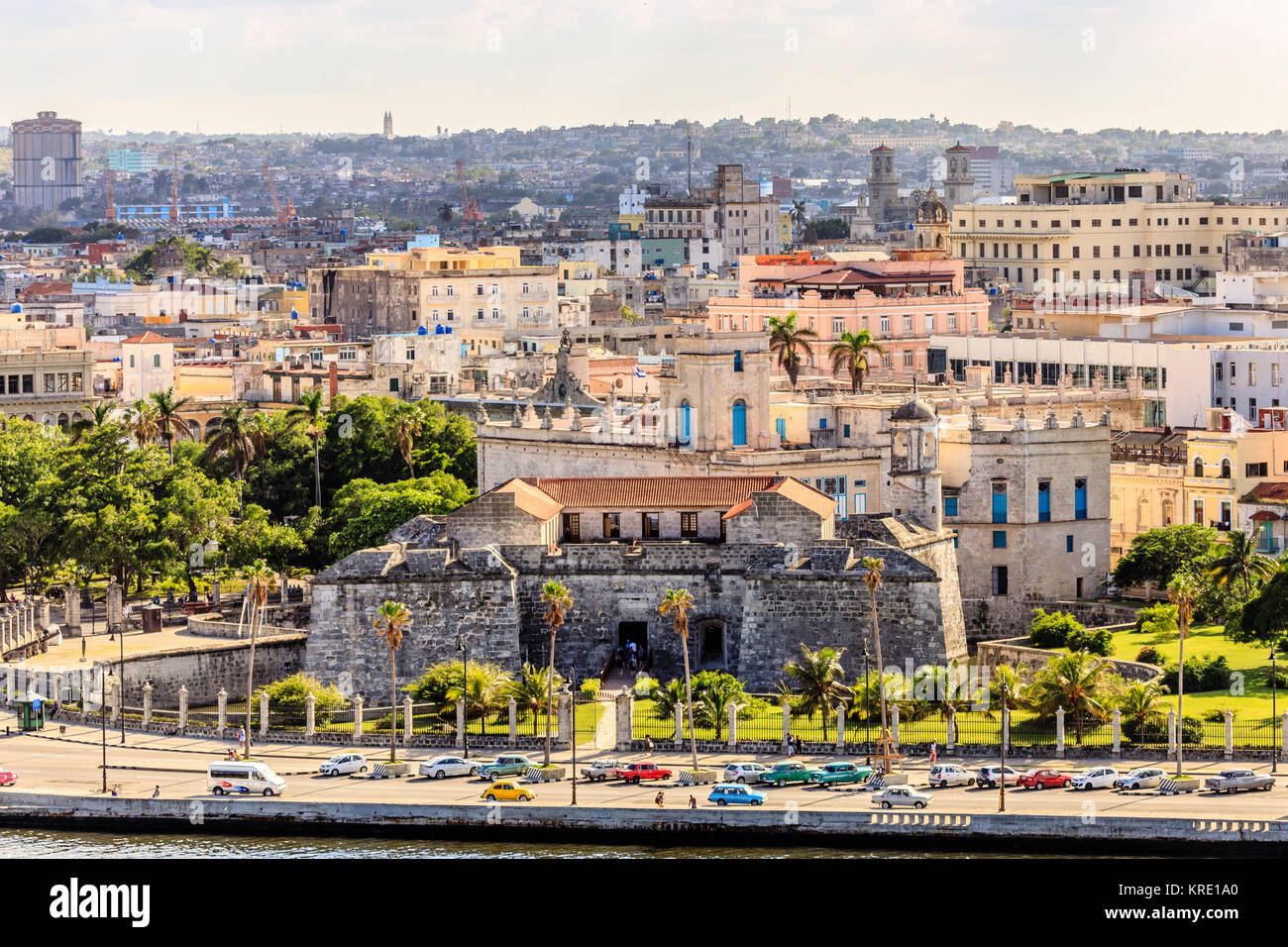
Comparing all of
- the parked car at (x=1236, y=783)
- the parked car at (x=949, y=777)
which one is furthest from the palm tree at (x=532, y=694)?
the parked car at (x=1236, y=783)

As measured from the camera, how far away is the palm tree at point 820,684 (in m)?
69.9

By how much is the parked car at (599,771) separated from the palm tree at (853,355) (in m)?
38.5

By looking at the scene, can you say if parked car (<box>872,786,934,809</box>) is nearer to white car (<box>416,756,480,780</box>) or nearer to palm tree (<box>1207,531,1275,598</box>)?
white car (<box>416,756,480,780</box>)

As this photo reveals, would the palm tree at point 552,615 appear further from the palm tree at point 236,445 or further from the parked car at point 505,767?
the palm tree at point 236,445

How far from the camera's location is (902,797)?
6256cm

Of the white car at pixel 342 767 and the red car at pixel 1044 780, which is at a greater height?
the red car at pixel 1044 780

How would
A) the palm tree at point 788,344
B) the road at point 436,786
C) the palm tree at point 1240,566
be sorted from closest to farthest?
the road at point 436,786, the palm tree at point 1240,566, the palm tree at point 788,344

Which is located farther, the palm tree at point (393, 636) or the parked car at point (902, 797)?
the palm tree at point (393, 636)

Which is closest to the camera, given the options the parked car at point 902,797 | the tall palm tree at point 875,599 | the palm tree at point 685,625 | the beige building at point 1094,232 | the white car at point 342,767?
the parked car at point 902,797

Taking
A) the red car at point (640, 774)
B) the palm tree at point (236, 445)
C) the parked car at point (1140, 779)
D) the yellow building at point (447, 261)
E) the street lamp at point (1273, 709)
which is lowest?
the red car at point (640, 774)

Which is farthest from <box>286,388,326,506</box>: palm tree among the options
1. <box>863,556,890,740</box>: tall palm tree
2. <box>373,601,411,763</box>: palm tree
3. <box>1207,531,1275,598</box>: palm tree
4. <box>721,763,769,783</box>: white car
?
<box>721,763,769,783</box>: white car

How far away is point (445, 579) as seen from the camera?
7619cm
